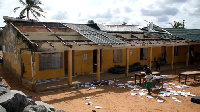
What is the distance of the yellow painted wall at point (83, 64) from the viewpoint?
47.6 ft

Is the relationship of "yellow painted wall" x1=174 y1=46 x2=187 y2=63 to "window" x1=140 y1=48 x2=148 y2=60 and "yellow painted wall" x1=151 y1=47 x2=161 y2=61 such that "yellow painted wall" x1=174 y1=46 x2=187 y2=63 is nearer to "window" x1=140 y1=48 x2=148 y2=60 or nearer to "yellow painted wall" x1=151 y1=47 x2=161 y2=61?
"yellow painted wall" x1=151 y1=47 x2=161 y2=61

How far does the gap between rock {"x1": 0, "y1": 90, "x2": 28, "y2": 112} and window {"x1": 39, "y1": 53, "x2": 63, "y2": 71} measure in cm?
682

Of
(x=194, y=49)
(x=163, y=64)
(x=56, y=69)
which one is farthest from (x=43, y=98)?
(x=194, y=49)

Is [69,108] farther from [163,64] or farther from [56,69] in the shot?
[163,64]

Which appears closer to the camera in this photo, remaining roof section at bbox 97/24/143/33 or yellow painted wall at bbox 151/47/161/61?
remaining roof section at bbox 97/24/143/33

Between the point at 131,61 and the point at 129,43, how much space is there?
4413mm

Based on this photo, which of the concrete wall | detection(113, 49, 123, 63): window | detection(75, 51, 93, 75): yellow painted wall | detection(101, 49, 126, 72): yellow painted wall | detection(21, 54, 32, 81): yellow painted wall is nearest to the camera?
the concrete wall

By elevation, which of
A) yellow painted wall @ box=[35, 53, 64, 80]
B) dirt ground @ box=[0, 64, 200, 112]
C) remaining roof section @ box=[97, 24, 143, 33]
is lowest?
dirt ground @ box=[0, 64, 200, 112]

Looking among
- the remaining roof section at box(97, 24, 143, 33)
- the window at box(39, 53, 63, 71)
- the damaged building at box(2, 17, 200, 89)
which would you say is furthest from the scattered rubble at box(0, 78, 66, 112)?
the remaining roof section at box(97, 24, 143, 33)

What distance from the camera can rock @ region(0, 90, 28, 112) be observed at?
5.42 metres

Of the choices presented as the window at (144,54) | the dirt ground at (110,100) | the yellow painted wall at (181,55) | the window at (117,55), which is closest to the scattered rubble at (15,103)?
the dirt ground at (110,100)

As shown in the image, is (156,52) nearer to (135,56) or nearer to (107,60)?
(135,56)

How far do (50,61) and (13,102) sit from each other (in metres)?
7.57

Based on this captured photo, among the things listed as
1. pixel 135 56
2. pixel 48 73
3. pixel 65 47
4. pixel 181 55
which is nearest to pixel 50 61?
pixel 48 73
